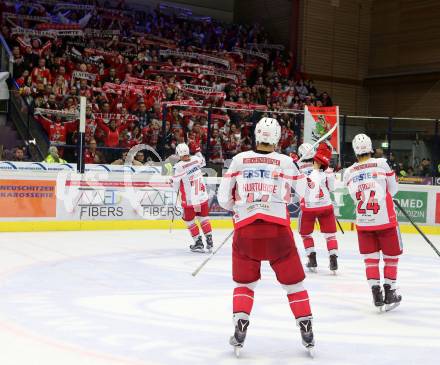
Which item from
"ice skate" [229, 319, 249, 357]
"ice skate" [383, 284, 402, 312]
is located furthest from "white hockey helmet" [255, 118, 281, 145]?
"ice skate" [383, 284, 402, 312]

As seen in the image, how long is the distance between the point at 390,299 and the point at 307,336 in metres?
2.11

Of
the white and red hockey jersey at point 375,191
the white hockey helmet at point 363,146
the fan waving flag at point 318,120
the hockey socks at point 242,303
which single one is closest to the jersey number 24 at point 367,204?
the white and red hockey jersey at point 375,191

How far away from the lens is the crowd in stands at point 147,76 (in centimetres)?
1403

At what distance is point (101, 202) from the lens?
1338 centimetres

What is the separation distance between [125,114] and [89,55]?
234 inches

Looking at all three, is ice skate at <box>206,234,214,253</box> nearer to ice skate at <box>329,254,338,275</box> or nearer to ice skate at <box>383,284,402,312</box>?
ice skate at <box>329,254,338,275</box>

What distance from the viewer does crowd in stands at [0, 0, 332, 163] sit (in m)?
14.0

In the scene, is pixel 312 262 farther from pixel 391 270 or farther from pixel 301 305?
pixel 301 305

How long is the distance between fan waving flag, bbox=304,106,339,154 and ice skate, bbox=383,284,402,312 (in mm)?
7929

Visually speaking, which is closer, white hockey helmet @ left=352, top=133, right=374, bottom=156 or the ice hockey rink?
the ice hockey rink

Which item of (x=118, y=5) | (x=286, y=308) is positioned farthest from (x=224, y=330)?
(x=118, y=5)

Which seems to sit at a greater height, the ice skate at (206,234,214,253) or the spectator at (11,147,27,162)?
the spectator at (11,147,27,162)

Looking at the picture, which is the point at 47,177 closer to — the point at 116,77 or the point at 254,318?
the point at 116,77

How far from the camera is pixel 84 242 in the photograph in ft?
37.8
